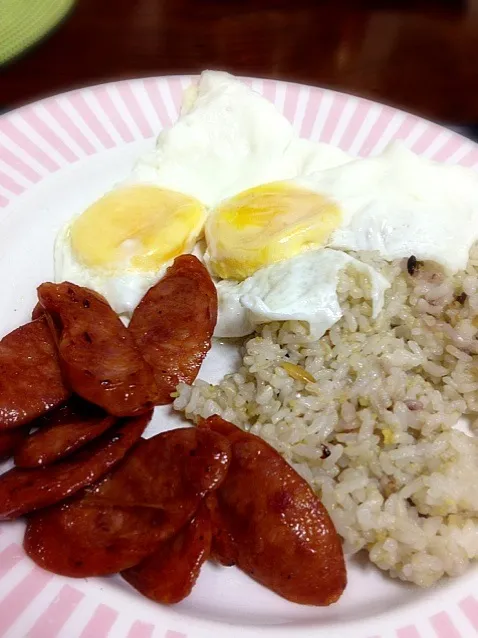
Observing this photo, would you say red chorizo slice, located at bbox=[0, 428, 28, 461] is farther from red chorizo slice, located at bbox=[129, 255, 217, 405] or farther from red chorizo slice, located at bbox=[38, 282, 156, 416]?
red chorizo slice, located at bbox=[129, 255, 217, 405]

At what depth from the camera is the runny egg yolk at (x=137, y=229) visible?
2154mm

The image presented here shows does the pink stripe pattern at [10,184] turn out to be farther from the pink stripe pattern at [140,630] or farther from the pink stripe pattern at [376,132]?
the pink stripe pattern at [140,630]

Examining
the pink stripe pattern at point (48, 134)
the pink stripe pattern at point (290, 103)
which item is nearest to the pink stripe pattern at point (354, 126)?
the pink stripe pattern at point (290, 103)

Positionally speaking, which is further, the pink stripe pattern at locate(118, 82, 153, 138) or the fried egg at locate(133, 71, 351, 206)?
the pink stripe pattern at locate(118, 82, 153, 138)

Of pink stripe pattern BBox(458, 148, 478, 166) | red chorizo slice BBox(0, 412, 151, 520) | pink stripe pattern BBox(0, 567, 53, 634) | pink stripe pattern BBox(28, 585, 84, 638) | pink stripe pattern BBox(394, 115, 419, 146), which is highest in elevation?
pink stripe pattern BBox(394, 115, 419, 146)

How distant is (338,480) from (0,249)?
143 cm

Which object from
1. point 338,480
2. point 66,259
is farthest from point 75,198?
point 338,480

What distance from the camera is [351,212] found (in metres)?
2.23

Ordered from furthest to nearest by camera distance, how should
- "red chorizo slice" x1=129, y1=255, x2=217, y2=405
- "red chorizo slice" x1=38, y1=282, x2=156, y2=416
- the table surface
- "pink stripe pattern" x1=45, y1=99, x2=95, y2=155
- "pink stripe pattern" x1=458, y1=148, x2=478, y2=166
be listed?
the table surface, "pink stripe pattern" x1=458, y1=148, x2=478, y2=166, "pink stripe pattern" x1=45, y1=99, x2=95, y2=155, "red chorizo slice" x1=129, y1=255, x2=217, y2=405, "red chorizo slice" x1=38, y1=282, x2=156, y2=416

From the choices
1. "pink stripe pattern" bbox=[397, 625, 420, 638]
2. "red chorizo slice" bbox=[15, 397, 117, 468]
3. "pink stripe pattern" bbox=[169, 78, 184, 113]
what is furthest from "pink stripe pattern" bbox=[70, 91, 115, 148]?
"pink stripe pattern" bbox=[397, 625, 420, 638]

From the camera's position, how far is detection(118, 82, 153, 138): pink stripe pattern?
8.73ft

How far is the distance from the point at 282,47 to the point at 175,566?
308 centimetres

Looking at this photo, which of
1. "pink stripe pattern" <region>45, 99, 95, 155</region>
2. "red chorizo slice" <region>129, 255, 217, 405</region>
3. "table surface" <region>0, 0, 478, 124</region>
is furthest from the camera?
"table surface" <region>0, 0, 478, 124</region>

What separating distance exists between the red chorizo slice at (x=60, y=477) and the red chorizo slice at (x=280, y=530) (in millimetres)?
291
